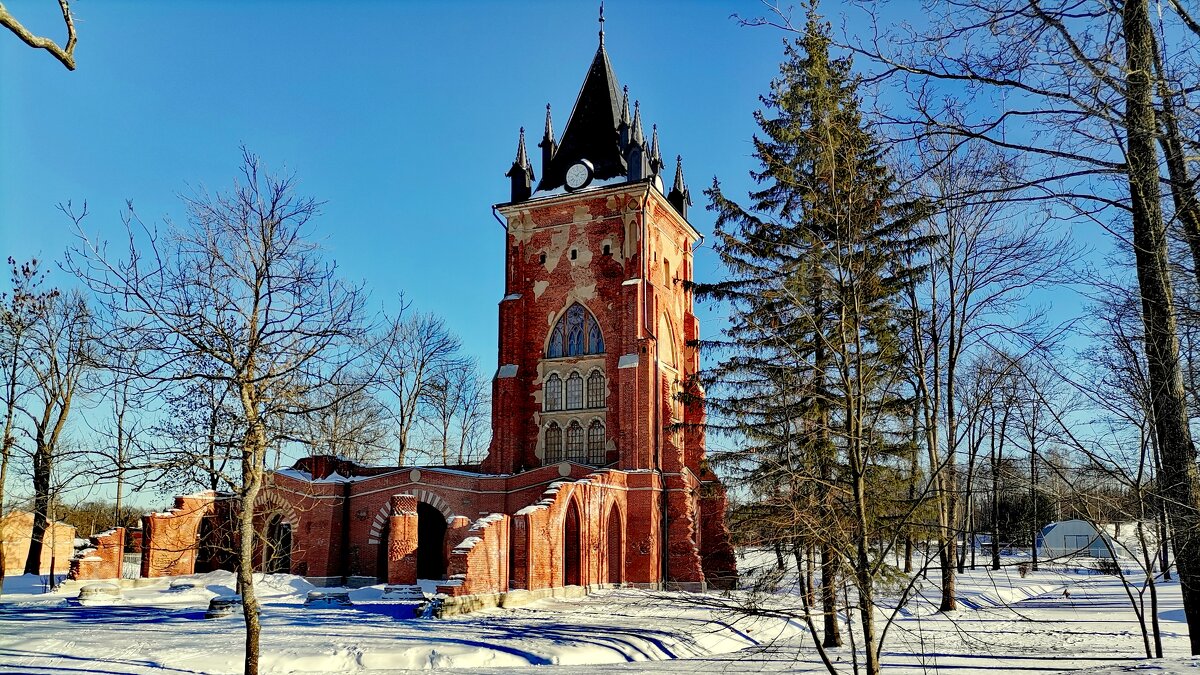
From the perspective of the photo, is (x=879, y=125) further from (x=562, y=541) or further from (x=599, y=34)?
(x=599, y=34)

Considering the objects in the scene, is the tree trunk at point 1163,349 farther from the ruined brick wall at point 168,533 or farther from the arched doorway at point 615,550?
the ruined brick wall at point 168,533

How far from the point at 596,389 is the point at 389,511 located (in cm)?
878

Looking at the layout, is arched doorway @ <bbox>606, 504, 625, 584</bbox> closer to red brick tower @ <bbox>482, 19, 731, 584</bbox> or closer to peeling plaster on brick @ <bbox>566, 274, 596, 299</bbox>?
red brick tower @ <bbox>482, 19, 731, 584</bbox>

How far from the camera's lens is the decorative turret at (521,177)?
35594 mm

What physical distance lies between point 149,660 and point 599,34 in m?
31.5

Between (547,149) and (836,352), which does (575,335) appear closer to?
(547,149)

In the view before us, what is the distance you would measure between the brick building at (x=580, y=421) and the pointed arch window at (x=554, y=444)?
0.25ft

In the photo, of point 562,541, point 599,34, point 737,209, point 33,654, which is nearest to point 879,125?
point 737,209

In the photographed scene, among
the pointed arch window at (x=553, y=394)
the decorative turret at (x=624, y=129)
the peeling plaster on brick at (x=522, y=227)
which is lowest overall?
the pointed arch window at (x=553, y=394)

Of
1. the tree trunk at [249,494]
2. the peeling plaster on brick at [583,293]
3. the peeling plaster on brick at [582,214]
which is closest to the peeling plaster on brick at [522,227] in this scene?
the peeling plaster on brick at [582,214]

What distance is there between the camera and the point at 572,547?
28.4m

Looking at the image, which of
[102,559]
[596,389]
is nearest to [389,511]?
[596,389]

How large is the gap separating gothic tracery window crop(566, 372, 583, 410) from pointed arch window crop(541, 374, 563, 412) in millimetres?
279

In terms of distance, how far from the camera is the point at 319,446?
41.5 feet
